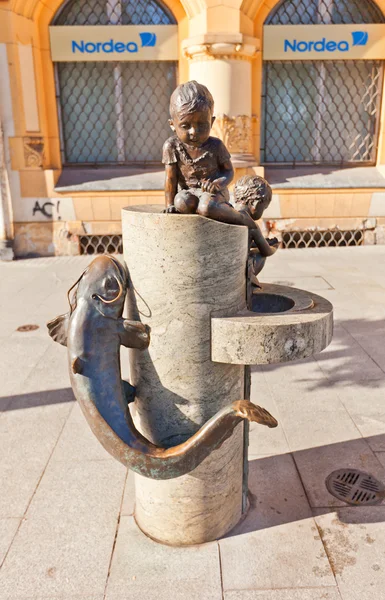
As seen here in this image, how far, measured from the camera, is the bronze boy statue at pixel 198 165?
2.60 metres

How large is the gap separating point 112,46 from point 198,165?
8987 millimetres

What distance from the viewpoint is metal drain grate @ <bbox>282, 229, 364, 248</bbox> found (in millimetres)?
11461

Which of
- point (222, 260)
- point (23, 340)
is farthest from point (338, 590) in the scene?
point (23, 340)

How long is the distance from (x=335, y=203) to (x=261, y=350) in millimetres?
9307

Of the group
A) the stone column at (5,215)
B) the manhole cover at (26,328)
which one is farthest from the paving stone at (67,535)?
the stone column at (5,215)

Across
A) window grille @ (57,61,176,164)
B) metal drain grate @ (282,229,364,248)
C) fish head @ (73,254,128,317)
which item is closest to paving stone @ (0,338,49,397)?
fish head @ (73,254,128,317)

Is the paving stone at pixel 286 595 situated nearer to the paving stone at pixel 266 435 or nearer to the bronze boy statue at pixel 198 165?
the paving stone at pixel 266 435

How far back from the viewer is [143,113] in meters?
11.3

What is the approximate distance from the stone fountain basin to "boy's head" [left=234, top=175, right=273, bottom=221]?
0.68 metres

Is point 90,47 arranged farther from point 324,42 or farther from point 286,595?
point 286,595

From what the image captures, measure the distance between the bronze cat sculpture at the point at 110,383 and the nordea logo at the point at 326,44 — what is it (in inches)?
396

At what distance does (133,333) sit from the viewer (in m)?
2.62

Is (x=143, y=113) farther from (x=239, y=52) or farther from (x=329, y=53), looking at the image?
(x=329, y=53)

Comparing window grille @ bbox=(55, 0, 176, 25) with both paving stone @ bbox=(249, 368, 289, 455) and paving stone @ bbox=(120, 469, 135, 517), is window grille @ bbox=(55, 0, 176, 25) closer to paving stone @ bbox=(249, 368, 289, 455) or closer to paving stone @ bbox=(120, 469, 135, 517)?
paving stone @ bbox=(249, 368, 289, 455)
